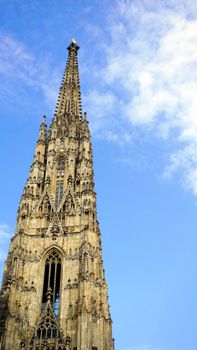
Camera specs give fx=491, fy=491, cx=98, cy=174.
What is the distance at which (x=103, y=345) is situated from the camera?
3647 centimetres

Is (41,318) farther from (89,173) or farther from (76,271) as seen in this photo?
(89,173)

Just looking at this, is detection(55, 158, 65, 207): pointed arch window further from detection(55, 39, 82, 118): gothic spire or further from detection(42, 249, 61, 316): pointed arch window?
detection(55, 39, 82, 118): gothic spire

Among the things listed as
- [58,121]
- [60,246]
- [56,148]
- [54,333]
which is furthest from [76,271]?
[58,121]

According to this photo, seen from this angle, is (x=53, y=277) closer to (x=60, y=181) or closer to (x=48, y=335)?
(x=48, y=335)

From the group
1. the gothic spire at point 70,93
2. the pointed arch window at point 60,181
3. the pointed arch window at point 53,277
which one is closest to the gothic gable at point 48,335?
the pointed arch window at point 53,277

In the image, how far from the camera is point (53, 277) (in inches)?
1642

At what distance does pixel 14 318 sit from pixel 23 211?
1160 cm

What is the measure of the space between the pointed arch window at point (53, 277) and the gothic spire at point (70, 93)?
74.5 ft

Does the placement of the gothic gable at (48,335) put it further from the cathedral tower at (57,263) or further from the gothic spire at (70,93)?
the gothic spire at (70,93)

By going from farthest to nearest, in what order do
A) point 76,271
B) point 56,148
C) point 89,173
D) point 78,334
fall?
point 56,148, point 89,173, point 76,271, point 78,334

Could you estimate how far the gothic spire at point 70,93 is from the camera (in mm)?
61594

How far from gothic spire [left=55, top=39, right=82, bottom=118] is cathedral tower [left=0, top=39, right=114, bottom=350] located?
672 cm

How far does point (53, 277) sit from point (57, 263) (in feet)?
4.58

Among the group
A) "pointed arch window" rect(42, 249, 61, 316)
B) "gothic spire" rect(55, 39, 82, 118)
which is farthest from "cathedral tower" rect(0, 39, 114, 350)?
"gothic spire" rect(55, 39, 82, 118)
